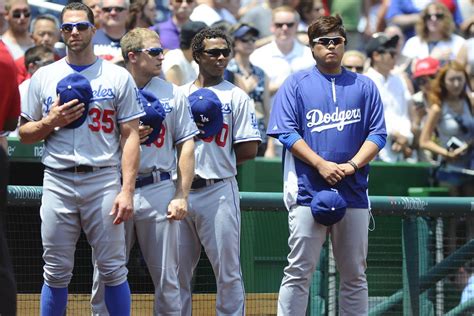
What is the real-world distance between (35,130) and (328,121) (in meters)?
1.84

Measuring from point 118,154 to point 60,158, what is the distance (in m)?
0.35

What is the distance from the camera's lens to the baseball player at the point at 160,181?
6762 mm

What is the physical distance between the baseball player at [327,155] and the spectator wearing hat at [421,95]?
3.67 metres

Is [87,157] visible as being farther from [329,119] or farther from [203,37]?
[329,119]

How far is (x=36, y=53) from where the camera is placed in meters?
8.67

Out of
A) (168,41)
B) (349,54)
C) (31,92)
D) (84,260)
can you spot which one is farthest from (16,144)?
(349,54)

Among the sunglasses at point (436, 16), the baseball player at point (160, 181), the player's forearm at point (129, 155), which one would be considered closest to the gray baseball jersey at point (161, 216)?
the baseball player at point (160, 181)

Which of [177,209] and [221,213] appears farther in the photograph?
[221,213]

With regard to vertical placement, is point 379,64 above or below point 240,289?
above

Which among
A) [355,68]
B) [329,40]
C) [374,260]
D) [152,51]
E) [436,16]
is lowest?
[374,260]

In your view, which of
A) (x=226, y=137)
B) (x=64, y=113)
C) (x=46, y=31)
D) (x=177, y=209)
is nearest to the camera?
(x=64, y=113)

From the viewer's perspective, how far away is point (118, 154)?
6.54 m

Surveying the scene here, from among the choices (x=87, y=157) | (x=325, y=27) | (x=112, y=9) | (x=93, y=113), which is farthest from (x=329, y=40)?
(x=112, y=9)

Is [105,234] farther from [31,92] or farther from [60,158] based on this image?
[31,92]
